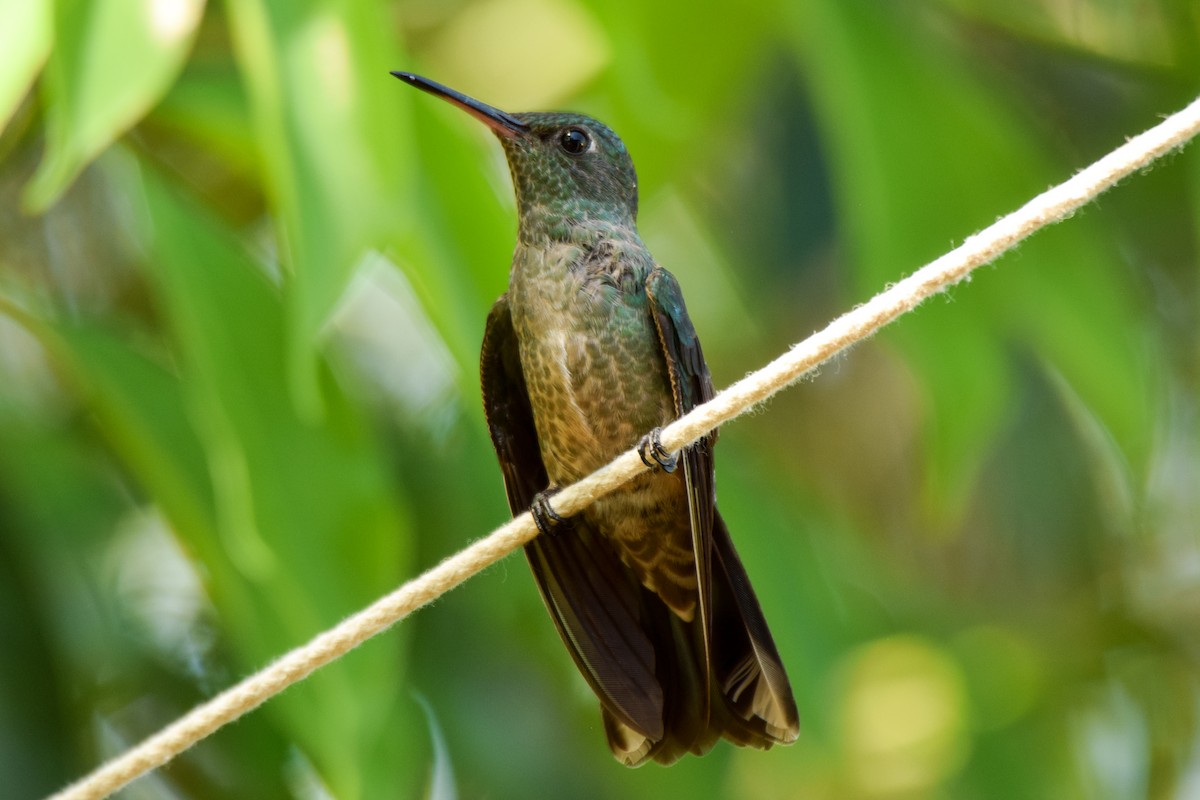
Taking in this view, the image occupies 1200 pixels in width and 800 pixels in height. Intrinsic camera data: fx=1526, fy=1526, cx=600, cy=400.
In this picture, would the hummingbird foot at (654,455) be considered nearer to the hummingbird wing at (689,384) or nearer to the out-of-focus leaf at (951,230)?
the hummingbird wing at (689,384)

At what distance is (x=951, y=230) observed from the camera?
11.1 ft

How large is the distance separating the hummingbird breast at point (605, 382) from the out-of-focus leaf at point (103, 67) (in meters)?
0.67

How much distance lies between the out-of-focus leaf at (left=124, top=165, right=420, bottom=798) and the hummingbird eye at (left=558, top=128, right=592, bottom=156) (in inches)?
25.9

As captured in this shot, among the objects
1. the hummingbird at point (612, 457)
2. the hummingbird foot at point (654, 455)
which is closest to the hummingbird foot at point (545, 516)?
the hummingbird at point (612, 457)

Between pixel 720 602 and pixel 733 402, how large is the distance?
0.83m

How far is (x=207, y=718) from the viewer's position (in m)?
1.64

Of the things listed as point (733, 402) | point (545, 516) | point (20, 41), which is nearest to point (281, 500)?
point (545, 516)

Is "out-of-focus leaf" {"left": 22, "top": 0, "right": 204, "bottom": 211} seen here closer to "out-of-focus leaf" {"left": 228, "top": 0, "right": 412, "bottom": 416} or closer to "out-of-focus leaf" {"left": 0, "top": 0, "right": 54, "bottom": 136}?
"out-of-focus leaf" {"left": 0, "top": 0, "right": 54, "bottom": 136}

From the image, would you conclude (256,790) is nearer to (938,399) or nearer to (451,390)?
(451,390)

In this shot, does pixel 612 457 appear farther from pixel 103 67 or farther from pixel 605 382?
pixel 103 67

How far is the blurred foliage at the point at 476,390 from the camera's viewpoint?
8.50 ft

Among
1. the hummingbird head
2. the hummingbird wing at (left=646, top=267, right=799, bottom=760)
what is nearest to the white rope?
the hummingbird wing at (left=646, top=267, right=799, bottom=760)

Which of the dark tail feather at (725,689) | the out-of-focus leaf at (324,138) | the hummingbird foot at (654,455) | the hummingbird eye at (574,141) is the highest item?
the hummingbird eye at (574,141)

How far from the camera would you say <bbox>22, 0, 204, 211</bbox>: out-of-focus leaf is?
6.98 feet
